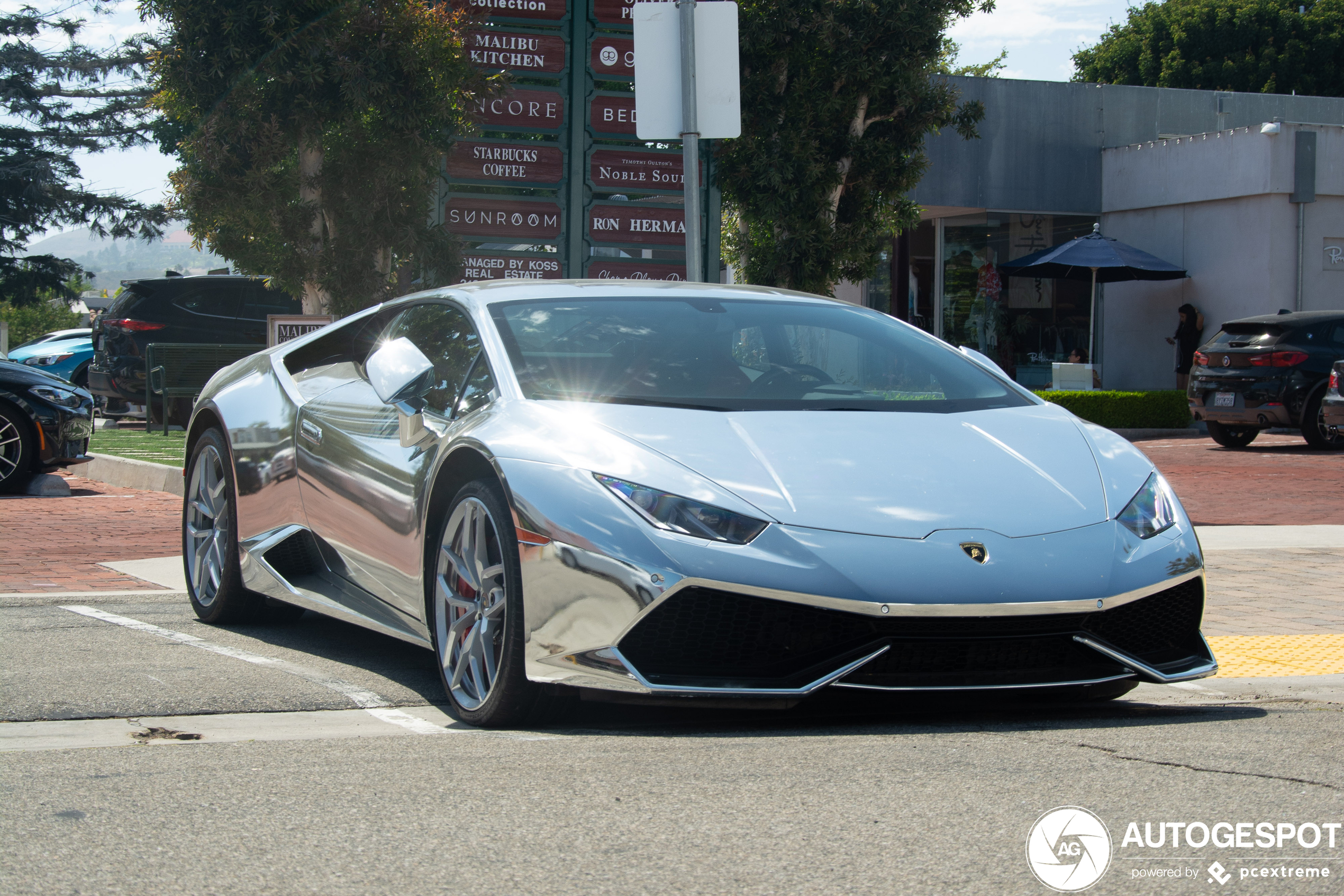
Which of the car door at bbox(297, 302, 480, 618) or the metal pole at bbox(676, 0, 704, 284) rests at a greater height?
the metal pole at bbox(676, 0, 704, 284)

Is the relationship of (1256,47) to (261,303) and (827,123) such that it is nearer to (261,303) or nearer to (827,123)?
(827,123)

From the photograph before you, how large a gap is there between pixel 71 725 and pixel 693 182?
4810mm

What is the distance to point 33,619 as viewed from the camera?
6.00 metres

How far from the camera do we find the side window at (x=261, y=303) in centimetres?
2031

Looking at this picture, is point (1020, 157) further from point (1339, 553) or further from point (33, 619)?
point (33, 619)

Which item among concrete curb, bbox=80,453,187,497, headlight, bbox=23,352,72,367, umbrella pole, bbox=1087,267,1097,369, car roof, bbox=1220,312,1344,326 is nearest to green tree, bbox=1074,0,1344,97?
umbrella pole, bbox=1087,267,1097,369

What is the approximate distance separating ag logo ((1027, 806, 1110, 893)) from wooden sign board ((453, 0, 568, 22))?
41.1 feet

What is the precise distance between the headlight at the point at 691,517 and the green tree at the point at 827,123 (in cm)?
1305

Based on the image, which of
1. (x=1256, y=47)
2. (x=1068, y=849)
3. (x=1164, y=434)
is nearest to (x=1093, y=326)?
(x=1164, y=434)

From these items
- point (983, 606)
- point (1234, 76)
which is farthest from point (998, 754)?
point (1234, 76)

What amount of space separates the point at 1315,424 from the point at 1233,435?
3.84ft

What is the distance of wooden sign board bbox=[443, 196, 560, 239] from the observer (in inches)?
570

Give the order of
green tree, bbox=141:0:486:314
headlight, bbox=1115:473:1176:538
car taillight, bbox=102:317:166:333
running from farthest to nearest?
car taillight, bbox=102:317:166:333, green tree, bbox=141:0:486:314, headlight, bbox=1115:473:1176:538

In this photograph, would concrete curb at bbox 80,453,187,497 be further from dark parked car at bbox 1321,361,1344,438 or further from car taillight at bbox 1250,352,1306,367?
car taillight at bbox 1250,352,1306,367
